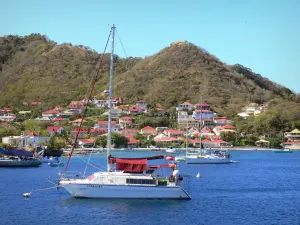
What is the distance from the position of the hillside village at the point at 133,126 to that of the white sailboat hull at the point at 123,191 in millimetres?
62577

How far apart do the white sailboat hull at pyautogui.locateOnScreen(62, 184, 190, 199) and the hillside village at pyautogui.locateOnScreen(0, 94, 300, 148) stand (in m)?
62.6

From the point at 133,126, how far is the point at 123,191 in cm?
11011

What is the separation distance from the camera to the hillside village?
125 m

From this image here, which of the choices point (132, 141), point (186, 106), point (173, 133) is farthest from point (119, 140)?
point (186, 106)

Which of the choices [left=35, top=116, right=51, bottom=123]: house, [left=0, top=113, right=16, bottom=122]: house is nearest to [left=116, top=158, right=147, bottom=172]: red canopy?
[left=35, top=116, right=51, bottom=123]: house

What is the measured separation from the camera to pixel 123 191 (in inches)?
1622

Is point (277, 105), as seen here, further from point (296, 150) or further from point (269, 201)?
point (269, 201)

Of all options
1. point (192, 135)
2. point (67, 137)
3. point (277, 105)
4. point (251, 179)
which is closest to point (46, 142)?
point (67, 137)

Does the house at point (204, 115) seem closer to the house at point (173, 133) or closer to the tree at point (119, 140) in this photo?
the house at point (173, 133)

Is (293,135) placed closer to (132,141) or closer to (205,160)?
(132,141)

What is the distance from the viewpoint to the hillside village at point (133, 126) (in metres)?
125

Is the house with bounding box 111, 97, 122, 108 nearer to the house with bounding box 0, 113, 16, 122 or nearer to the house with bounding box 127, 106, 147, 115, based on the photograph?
the house with bounding box 127, 106, 147, 115

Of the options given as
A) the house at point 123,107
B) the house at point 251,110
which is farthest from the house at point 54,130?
the house at point 251,110

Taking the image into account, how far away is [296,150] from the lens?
143 metres
